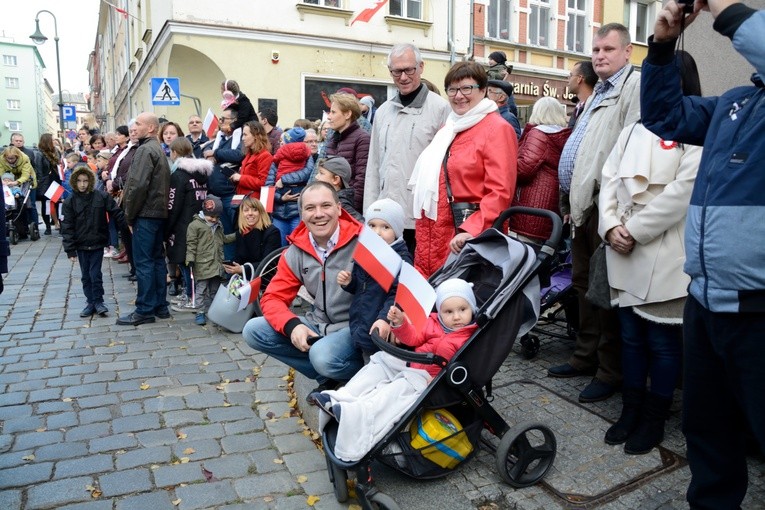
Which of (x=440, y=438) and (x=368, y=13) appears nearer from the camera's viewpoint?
(x=440, y=438)

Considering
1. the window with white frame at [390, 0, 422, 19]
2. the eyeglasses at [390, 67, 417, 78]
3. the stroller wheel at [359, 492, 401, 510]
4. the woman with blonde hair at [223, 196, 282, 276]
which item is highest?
the window with white frame at [390, 0, 422, 19]

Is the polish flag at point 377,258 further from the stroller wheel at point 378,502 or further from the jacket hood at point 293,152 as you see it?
the jacket hood at point 293,152

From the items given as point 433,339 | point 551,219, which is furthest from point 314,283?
point 551,219

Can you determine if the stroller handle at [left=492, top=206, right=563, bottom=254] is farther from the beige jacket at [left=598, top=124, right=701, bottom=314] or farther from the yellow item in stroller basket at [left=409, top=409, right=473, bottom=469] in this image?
the yellow item in stroller basket at [left=409, top=409, right=473, bottom=469]

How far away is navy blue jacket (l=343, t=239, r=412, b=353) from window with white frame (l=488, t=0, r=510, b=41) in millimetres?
18405

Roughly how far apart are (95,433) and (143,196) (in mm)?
3098

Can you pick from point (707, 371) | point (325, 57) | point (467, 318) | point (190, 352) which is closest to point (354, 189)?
point (190, 352)

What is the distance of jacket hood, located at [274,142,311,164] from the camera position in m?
6.91

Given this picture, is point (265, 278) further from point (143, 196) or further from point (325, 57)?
point (325, 57)

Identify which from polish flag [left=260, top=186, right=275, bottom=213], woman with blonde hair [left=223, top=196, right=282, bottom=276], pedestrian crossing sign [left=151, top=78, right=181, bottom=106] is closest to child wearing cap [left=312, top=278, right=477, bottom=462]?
woman with blonde hair [left=223, top=196, right=282, bottom=276]

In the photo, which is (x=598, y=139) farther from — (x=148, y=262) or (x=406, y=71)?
(x=148, y=262)

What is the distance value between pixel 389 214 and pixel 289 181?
3.33m

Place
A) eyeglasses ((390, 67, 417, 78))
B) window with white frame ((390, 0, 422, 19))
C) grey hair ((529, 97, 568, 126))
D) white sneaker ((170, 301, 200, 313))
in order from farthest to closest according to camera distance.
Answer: window with white frame ((390, 0, 422, 19)) < white sneaker ((170, 301, 200, 313)) < grey hair ((529, 97, 568, 126)) < eyeglasses ((390, 67, 417, 78))

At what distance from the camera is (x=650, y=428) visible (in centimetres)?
340
